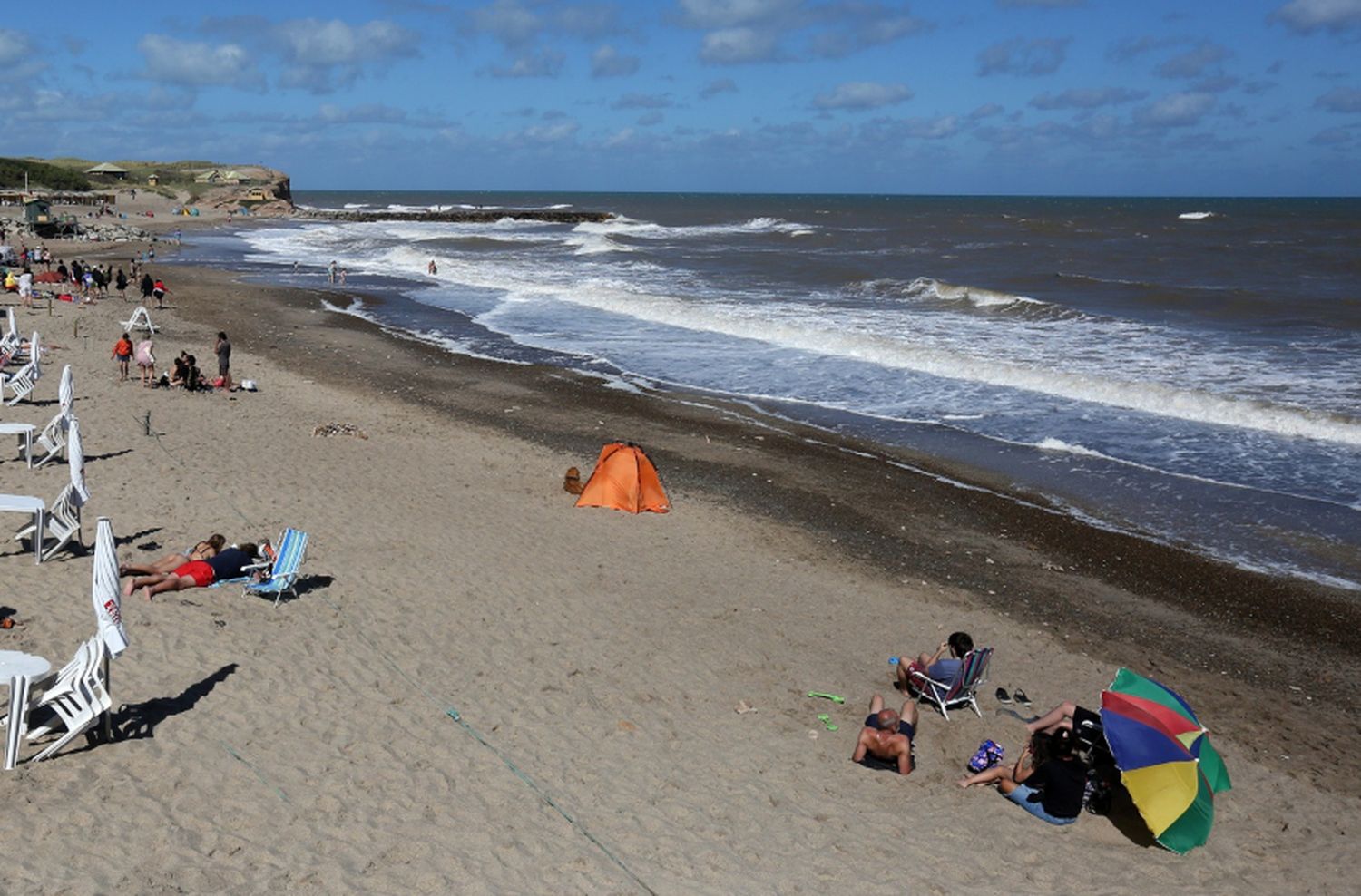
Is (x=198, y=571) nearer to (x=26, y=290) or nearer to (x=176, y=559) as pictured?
(x=176, y=559)

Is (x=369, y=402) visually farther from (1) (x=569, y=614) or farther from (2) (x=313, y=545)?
(1) (x=569, y=614)

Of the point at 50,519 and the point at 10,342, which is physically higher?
the point at 10,342

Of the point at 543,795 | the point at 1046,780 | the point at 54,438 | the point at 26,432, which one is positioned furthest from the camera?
the point at 54,438

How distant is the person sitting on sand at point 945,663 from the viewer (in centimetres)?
823

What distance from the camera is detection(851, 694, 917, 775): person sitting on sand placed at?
7.36 metres

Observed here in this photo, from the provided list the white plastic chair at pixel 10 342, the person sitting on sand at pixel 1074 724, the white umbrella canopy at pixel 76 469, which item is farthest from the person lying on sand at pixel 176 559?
the white plastic chair at pixel 10 342

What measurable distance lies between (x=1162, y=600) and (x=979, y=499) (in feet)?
11.0

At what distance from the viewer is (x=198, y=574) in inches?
351

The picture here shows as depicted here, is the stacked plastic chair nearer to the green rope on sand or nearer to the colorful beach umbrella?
the green rope on sand

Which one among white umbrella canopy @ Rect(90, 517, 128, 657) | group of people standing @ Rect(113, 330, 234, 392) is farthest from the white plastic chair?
white umbrella canopy @ Rect(90, 517, 128, 657)

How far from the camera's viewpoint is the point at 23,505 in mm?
9156

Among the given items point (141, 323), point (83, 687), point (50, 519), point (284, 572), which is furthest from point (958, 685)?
point (141, 323)

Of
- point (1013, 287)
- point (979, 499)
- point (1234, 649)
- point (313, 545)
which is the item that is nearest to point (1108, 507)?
point (979, 499)

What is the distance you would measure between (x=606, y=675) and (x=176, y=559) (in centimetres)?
390
